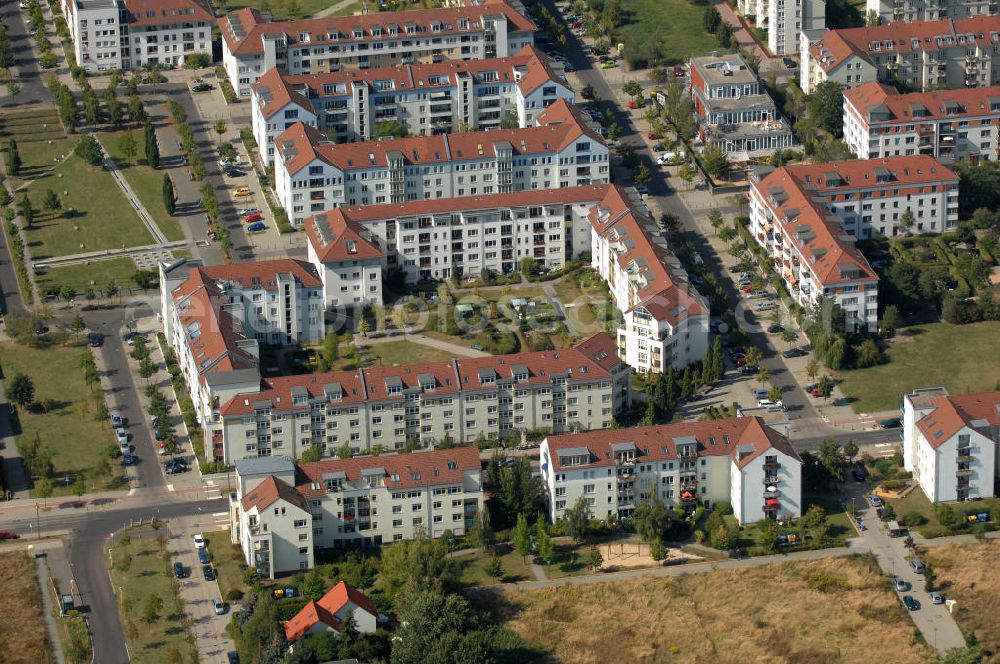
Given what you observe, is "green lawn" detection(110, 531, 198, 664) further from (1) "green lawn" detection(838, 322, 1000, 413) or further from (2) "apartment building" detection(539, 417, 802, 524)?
(1) "green lawn" detection(838, 322, 1000, 413)

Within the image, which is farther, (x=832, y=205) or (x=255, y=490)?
(x=832, y=205)

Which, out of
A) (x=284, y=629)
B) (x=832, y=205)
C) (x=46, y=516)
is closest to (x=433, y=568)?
(x=284, y=629)

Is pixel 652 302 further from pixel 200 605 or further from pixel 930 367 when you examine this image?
pixel 200 605

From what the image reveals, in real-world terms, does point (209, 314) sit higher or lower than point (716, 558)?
higher

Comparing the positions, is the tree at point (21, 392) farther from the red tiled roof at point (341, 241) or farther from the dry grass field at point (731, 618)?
the dry grass field at point (731, 618)

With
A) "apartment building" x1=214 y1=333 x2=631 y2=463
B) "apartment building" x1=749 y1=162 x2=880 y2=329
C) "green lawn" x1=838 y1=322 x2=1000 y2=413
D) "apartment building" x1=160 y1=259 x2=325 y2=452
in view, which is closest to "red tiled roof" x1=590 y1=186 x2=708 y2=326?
"apartment building" x1=214 y1=333 x2=631 y2=463

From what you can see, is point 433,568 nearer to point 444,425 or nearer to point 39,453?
point 444,425

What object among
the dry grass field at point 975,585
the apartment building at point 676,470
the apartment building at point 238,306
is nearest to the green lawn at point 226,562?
the apartment building at point 238,306
